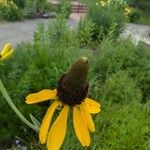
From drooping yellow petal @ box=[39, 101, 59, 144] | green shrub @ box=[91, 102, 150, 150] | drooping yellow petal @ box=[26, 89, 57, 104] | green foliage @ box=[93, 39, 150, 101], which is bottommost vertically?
green foliage @ box=[93, 39, 150, 101]

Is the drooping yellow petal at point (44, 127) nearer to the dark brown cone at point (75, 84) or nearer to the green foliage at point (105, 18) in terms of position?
the dark brown cone at point (75, 84)

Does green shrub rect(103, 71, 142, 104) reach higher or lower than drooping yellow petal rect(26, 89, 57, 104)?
lower

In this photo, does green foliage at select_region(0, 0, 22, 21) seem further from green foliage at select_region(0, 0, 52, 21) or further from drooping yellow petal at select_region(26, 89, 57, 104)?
drooping yellow petal at select_region(26, 89, 57, 104)

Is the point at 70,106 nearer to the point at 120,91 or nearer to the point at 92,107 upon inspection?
the point at 92,107

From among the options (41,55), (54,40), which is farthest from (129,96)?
(54,40)

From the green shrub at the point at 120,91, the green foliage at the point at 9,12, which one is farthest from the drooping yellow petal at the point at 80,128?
the green foliage at the point at 9,12

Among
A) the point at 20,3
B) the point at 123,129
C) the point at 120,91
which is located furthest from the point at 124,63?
the point at 20,3

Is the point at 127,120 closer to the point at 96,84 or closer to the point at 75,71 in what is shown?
the point at 96,84

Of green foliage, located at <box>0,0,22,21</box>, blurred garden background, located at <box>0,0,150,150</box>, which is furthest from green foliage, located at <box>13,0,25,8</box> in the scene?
blurred garden background, located at <box>0,0,150,150</box>
